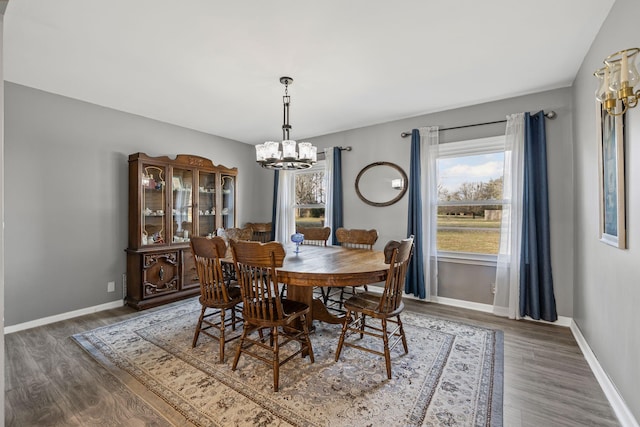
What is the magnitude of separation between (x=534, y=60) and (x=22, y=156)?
514 cm

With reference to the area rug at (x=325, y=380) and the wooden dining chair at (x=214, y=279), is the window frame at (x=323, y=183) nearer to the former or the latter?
the area rug at (x=325, y=380)

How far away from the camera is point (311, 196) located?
538cm

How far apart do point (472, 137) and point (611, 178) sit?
194cm

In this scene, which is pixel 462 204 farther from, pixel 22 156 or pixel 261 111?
pixel 22 156

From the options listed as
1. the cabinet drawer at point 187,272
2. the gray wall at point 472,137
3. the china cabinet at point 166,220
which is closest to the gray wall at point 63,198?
the china cabinet at point 166,220

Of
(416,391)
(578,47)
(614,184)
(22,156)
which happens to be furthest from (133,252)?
(578,47)

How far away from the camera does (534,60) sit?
2.65 meters

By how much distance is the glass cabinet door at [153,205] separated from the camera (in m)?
3.88

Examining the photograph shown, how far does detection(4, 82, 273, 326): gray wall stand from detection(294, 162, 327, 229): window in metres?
2.38

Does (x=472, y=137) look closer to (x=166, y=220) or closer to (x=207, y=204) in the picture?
(x=207, y=204)

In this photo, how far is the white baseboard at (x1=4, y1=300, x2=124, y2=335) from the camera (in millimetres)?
3050

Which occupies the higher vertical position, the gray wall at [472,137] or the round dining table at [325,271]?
the gray wall at [472,137]

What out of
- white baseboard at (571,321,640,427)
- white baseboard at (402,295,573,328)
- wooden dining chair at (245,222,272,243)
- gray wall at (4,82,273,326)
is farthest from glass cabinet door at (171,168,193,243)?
white baseboard at (571,321,640,427)

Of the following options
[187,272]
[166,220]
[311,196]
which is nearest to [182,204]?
[166,220]
